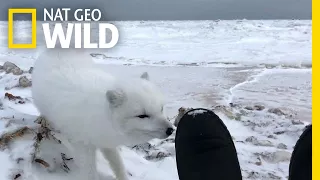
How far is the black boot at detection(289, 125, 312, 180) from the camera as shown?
Result: 0.76 m

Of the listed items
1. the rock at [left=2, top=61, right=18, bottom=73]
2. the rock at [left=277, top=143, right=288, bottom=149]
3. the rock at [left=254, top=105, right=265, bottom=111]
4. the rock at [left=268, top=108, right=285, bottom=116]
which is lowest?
the rock at [left=277, top=143, right=288, bottom=149]

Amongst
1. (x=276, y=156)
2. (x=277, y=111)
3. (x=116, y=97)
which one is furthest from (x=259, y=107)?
(x=116, y=97)

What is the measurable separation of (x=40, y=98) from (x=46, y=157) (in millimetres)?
129

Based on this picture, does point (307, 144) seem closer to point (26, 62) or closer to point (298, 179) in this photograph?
point (298, 179)

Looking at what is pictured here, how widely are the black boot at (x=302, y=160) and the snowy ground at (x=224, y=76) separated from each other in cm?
7

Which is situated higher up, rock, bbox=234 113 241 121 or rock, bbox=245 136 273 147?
rock, bbox=234 113 241 121

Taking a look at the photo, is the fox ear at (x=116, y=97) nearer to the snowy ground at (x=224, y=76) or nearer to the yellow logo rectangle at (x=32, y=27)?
the snowy ground at (x=224, y=76)

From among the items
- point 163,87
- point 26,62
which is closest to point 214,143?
point 163,87

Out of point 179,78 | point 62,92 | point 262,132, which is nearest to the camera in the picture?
point 62,92

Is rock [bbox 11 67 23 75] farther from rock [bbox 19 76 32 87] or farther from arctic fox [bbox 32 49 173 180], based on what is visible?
arctic fox [bbox 32 49 173 180]

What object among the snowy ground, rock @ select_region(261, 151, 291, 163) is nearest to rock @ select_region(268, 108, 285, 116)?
the snowy ground

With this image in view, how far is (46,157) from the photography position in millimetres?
806

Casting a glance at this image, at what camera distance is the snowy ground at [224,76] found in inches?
34.7

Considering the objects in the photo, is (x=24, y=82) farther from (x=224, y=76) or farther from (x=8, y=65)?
(x=224, y=76)
